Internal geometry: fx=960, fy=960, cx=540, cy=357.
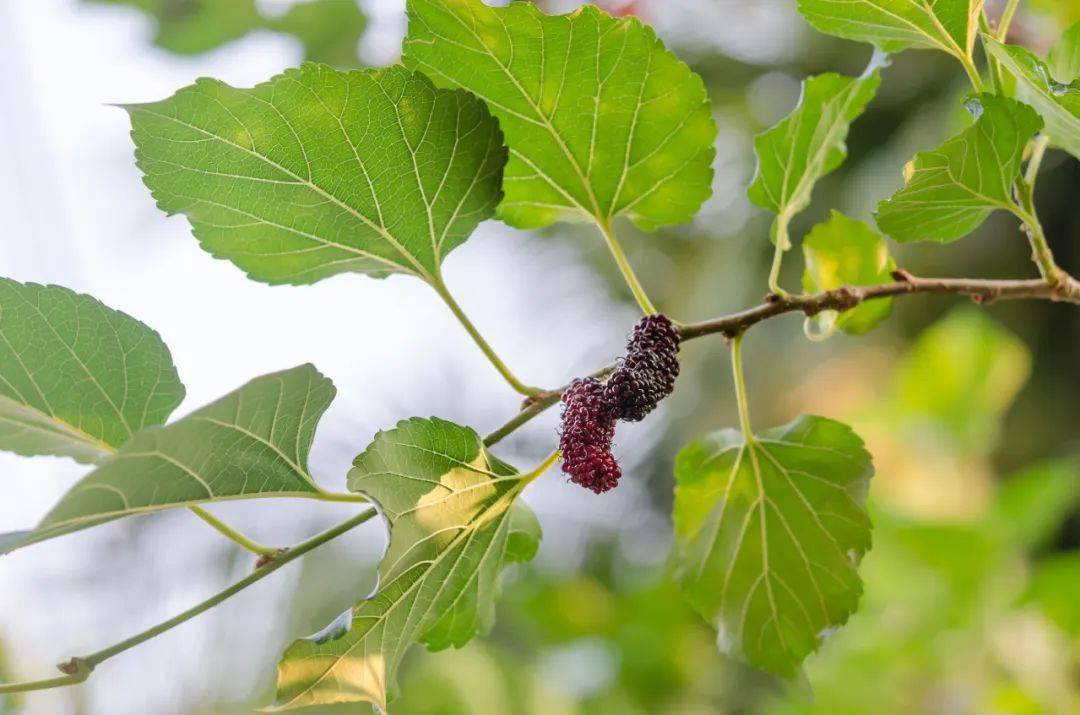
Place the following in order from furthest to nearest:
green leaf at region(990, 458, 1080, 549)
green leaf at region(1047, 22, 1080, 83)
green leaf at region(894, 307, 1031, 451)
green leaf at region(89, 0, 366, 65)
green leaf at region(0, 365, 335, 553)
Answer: green leaf at region(894, 307, 1031, 451) → green leaf at region(990, 458, 1080, 549) → green leaf at region(89, 0, 366, 65) → green leaf at region(1047, 22, 1080, 83) → green leaf at region(0, 365, 335, 553)

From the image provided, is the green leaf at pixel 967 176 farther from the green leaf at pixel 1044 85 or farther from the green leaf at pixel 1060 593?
the green leaf at pixel 1060 593

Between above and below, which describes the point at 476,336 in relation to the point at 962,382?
above

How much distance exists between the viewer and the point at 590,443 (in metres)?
0.21

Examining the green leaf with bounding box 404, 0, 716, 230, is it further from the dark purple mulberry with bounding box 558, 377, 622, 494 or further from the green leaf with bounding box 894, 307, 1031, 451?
the green leaf with bounding box 894, 307, 1031, 451

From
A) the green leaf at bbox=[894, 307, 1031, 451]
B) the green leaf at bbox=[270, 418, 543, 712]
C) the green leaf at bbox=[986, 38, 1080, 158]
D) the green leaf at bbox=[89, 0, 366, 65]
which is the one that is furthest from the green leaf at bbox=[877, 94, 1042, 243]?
the green leaf at bbox=[894, 307, 1031, 451]

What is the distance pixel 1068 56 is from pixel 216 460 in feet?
0.82

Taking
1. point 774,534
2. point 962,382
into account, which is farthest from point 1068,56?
point 962,382

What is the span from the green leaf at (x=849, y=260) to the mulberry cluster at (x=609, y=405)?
0.31 feet

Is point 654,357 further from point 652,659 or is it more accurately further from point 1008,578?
point 652,659

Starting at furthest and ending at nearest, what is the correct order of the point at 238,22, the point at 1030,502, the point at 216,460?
1. the point at 1030,502
2. the point at 238,22
3. the point at 216,460

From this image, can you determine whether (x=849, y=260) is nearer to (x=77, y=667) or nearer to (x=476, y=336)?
(x=476, y=336)

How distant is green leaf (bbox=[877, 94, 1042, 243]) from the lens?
232 mm

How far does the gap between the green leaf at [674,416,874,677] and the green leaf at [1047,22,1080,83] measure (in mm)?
116

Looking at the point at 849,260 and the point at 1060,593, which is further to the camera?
the point at 1060,593
